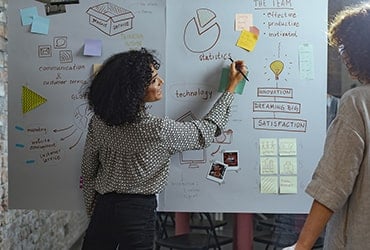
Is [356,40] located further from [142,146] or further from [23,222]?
[23,222]

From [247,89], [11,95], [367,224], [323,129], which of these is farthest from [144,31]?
[367,224]

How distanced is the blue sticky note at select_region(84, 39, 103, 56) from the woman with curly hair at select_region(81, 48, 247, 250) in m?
0.34

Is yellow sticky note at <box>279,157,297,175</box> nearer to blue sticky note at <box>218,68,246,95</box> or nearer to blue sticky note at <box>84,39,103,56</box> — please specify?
blue sticky note at <box>218,68,246,95</box>

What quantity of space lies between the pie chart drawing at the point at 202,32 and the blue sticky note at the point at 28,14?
0.72m

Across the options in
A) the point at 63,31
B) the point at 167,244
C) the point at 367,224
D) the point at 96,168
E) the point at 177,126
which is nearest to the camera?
the point at 367,224

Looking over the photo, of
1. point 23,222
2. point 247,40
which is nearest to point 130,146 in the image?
point 247,40

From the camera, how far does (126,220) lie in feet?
6.30

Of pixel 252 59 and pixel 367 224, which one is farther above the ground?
pixel 252 59

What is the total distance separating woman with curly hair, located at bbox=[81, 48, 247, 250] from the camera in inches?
74.0

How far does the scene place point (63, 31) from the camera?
7.54 feet

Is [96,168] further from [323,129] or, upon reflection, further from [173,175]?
[323,129]

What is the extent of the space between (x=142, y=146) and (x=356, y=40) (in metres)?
0.88

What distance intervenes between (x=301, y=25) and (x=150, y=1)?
690mm

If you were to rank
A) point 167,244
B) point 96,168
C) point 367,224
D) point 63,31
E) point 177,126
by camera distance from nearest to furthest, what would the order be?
point 367,224 < point 177,126 < point 96,168 < point 63,31 < point 167,244
